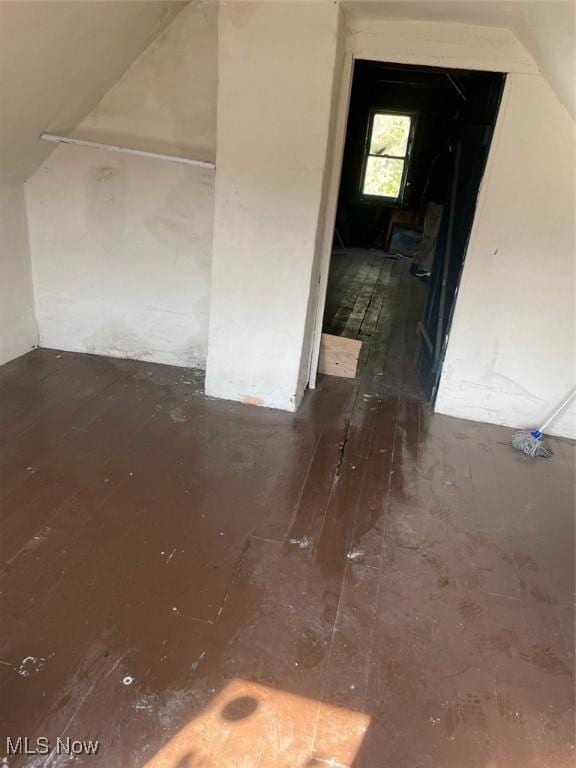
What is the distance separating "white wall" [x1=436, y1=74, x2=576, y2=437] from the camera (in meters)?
2.72

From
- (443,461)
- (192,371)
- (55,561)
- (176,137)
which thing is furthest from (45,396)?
(443,461)

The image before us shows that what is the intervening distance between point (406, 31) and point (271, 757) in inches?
124

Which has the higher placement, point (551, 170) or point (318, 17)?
point (318, 17)

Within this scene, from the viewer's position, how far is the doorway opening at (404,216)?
11.5 ft

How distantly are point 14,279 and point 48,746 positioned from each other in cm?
278

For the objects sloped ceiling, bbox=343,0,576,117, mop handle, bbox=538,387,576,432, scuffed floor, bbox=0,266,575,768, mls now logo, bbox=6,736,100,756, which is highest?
sloped ceiling, bbox=343,0,576,117

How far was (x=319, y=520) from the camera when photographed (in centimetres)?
226

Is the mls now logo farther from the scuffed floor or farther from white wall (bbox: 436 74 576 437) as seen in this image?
white wall (bbox: 436 74 576 437)

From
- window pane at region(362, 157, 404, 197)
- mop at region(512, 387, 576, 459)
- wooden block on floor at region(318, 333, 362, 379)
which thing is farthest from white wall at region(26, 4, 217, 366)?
window pane at region(362, 157, 404, 197)

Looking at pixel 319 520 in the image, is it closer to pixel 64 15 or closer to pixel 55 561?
pixel 55 561

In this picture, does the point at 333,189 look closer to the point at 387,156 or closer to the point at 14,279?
the point at 14,279

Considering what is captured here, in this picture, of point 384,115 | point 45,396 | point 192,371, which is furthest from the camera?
point 384,115

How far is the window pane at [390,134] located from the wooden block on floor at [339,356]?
7027mm

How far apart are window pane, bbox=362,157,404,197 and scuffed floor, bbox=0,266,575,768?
25.0 ft
